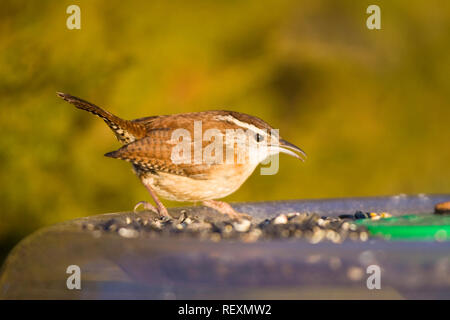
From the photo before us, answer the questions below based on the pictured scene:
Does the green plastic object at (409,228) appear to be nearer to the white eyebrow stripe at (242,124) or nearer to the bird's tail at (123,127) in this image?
the white eyebrow stripe at (242,124)

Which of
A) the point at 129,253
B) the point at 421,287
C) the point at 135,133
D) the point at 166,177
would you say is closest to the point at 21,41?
the point at 135,133

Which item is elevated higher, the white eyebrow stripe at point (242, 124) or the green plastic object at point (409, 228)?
the white eyebrow stripe at point (242, 124)

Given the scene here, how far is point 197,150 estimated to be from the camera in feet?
7.72

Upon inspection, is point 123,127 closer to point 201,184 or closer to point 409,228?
point 201,184

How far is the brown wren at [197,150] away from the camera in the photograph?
2285 millimetres

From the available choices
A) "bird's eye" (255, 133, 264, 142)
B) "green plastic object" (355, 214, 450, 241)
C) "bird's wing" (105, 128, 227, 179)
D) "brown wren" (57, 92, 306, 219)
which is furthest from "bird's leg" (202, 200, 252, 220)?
"green plastic object" (355, 214, 450, 241)

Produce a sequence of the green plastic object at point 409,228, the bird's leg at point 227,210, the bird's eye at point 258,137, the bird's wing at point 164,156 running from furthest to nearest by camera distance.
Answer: the bird's eye at point 258,137 → the bird's wing at point 164,156 → the bird's leg at point 227,210 → the green plastic object at point 409,228

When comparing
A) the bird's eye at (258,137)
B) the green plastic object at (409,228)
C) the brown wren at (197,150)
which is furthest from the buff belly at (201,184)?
the green plastic object at (409,228)

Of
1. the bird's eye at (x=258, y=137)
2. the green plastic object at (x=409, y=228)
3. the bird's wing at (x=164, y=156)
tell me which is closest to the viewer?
the green plastic object at (x=409, y=228)

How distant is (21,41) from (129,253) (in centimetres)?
199

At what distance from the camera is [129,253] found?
3.67 ft

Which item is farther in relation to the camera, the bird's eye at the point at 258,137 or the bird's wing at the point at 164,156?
the bird's eye at the point at 258,137

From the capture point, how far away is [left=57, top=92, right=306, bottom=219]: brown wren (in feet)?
7.50
